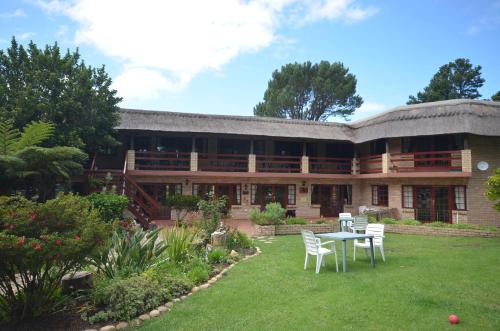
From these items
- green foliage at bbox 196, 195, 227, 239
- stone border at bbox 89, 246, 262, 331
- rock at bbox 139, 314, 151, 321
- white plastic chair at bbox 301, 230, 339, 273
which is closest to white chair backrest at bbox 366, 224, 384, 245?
white plastic chair at bbox 301, 230, 339, 273

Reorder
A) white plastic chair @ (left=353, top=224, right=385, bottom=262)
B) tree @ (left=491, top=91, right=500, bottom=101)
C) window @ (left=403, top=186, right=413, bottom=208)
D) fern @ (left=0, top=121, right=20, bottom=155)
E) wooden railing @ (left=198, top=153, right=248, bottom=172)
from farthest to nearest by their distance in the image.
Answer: tree @ (left=491, top=91, right=500, bottom=101)
wooden railing @ (left=198, top=153, right=248, bottom=172)
window @ (left=403, top=186, right=413, bottom=208)
fern @ (left=0, top=121, right=20, bottom=155)
white plastic chair @ (left=353, top=224, right=385, bottom=262)

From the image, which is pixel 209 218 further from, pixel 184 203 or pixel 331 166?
pixel 331 166

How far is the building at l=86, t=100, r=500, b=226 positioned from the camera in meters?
17.2

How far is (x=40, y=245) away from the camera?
454 centimetres

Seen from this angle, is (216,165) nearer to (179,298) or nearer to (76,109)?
(76,109)

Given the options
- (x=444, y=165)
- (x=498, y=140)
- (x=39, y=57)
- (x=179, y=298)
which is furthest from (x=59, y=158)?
(x=498, y=140)

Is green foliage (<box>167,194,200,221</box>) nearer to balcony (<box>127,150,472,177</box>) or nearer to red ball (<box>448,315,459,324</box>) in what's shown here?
balcony (<box>127,150,472,177</box>)

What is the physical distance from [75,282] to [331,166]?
19.1 metres

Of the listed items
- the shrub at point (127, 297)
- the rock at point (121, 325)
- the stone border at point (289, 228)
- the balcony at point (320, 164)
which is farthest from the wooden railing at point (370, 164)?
the rock at point (121, 325)

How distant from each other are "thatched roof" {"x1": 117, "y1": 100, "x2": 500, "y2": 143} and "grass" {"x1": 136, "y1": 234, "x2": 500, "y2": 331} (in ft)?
31.2

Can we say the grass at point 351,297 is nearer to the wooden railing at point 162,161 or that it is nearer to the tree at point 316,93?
the wooden railing at point 162,161

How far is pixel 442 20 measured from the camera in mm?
13273

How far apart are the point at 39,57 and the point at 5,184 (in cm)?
578

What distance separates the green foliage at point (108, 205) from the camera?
12.9m
